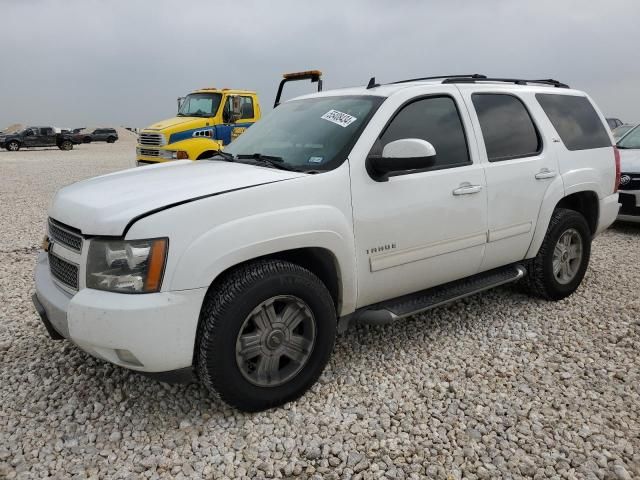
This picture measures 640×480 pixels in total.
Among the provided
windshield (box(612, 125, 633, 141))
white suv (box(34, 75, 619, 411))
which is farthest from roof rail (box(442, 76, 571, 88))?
windshield (box(612, 125, 633, 141))

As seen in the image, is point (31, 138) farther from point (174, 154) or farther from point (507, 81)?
point (507, 81)

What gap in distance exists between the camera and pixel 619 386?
312cm

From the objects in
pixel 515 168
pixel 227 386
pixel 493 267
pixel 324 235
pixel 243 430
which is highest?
pixel 515 168

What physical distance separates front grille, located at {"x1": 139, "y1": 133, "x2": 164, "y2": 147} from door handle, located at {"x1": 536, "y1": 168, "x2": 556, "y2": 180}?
31.7 ft

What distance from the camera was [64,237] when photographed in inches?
109

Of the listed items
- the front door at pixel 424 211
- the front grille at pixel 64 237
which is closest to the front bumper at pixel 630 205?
the front door at pixel 424 211

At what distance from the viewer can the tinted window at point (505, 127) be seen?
373 centimetres

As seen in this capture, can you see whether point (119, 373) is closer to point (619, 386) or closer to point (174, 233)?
point (174, 233)

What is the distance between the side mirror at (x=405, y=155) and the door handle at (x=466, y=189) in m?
0.53

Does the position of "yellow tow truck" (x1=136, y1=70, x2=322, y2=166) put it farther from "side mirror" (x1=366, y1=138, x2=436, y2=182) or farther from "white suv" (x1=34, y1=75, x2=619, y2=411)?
"side mirror" (x1=366, y1=138, x2=436, y2=182)

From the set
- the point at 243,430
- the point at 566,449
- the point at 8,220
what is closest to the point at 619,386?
the point at 566,449

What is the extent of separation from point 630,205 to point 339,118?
234 inches

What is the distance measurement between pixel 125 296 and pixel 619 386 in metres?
2.94

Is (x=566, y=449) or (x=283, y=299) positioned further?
(x=283, y=299)
